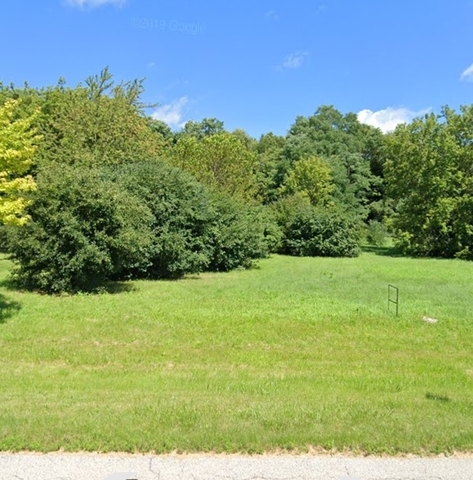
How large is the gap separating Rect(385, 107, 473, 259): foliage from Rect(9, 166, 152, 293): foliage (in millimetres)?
22265

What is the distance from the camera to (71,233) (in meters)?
10.5

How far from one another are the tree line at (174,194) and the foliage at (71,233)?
1.2 inches

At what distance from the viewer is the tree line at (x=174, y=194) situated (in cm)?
1077

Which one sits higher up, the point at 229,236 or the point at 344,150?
the point at 344,150

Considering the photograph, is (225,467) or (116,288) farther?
(116,288)

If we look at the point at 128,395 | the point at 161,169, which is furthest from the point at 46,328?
the point at 161,169

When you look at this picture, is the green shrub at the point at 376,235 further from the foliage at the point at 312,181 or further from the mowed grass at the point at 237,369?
the mowed grass at the point at 237,369

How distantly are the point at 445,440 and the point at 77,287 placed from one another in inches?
398

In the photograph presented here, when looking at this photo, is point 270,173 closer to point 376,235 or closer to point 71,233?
point 376,235

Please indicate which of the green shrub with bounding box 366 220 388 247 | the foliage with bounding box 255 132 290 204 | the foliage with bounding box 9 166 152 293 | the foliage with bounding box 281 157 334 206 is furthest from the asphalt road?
the foliage with bounding box 255 132 290 204

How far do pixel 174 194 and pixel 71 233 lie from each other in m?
5.32

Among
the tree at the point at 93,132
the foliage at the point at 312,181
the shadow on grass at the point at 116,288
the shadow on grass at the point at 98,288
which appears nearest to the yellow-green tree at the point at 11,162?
the shadow on grass at the point at 98,288

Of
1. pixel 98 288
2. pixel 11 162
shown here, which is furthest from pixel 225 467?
pixel 98 288

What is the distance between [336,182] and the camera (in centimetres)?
3959
